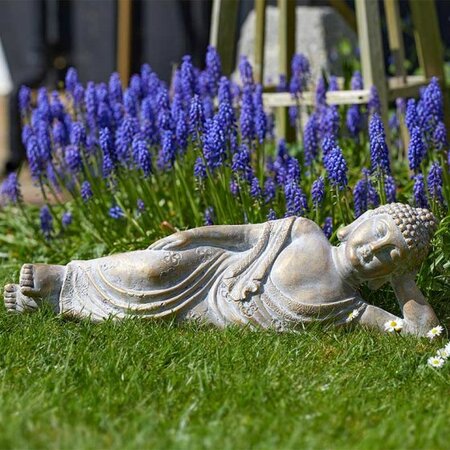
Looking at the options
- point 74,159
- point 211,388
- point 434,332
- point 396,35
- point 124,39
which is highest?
point 396,35

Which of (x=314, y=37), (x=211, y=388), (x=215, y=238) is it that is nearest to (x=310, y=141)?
(x=215, y=238)

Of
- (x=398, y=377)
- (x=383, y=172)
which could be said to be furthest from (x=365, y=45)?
(x=398, y=377)

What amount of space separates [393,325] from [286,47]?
317 cm

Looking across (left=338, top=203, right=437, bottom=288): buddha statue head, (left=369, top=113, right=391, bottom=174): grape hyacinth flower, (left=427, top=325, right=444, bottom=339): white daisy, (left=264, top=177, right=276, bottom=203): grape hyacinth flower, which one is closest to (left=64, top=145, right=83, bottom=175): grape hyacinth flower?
(left=264, top=177, right=276, bottom=203): grape hyacinth flower

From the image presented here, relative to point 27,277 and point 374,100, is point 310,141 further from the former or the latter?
point 27,277

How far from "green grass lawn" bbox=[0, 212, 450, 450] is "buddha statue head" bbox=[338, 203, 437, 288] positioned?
242 millimetres

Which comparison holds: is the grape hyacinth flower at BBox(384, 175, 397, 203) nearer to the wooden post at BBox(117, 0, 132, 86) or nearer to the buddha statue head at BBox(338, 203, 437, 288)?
the buddha statue head at BBox(338, 203, 437, 288)

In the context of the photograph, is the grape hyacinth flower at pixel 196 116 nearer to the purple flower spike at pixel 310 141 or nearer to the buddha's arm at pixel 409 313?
the purple flower spike at pixel 310 141

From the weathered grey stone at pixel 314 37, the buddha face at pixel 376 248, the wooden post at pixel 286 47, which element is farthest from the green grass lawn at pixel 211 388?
the weathered grey stone at pixel 314 37

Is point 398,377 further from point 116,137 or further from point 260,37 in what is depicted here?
point 260,37

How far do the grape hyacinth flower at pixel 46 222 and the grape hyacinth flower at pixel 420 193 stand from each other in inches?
76.0

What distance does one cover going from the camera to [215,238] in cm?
396

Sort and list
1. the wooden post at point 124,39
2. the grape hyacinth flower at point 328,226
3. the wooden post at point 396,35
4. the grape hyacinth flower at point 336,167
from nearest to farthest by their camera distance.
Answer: the grape hyacinth flower at point 336,167 → the grape hyacinth flower at point 328,226 → the wooden post at point 396,35 → the wooden post at point 124,39

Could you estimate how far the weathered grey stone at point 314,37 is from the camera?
812 centimetres
